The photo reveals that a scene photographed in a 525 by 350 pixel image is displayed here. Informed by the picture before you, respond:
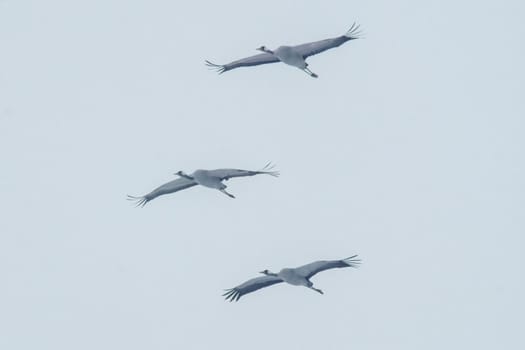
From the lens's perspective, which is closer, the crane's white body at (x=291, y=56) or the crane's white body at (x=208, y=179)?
the crane's white body at (x=291, y=56)

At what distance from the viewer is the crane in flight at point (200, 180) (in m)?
45.1

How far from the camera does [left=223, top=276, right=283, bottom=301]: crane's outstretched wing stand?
45.7 m

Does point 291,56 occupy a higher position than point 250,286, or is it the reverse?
point 291,56

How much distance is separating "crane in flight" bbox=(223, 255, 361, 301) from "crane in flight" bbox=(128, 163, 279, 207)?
2.03m

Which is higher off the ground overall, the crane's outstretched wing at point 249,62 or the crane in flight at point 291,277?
the crane's outstretched wing at point 249,62

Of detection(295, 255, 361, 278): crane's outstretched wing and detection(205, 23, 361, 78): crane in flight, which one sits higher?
detection(205, 23, 361, 78): crane in flight

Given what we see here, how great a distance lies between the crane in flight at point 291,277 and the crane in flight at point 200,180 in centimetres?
203

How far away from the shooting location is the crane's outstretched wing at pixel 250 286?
4566 centimetres

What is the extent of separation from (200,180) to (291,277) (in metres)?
3.23

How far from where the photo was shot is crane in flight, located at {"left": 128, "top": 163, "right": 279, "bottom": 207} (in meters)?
45.1

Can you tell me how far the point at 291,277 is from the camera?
4441 cm

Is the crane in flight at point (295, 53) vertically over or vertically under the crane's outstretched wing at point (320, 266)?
over

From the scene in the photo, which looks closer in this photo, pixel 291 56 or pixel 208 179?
pixel 291 56

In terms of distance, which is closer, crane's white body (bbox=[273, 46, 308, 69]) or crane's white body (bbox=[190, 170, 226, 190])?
crane's white body (bbox=[273, 46, 308, 69])
